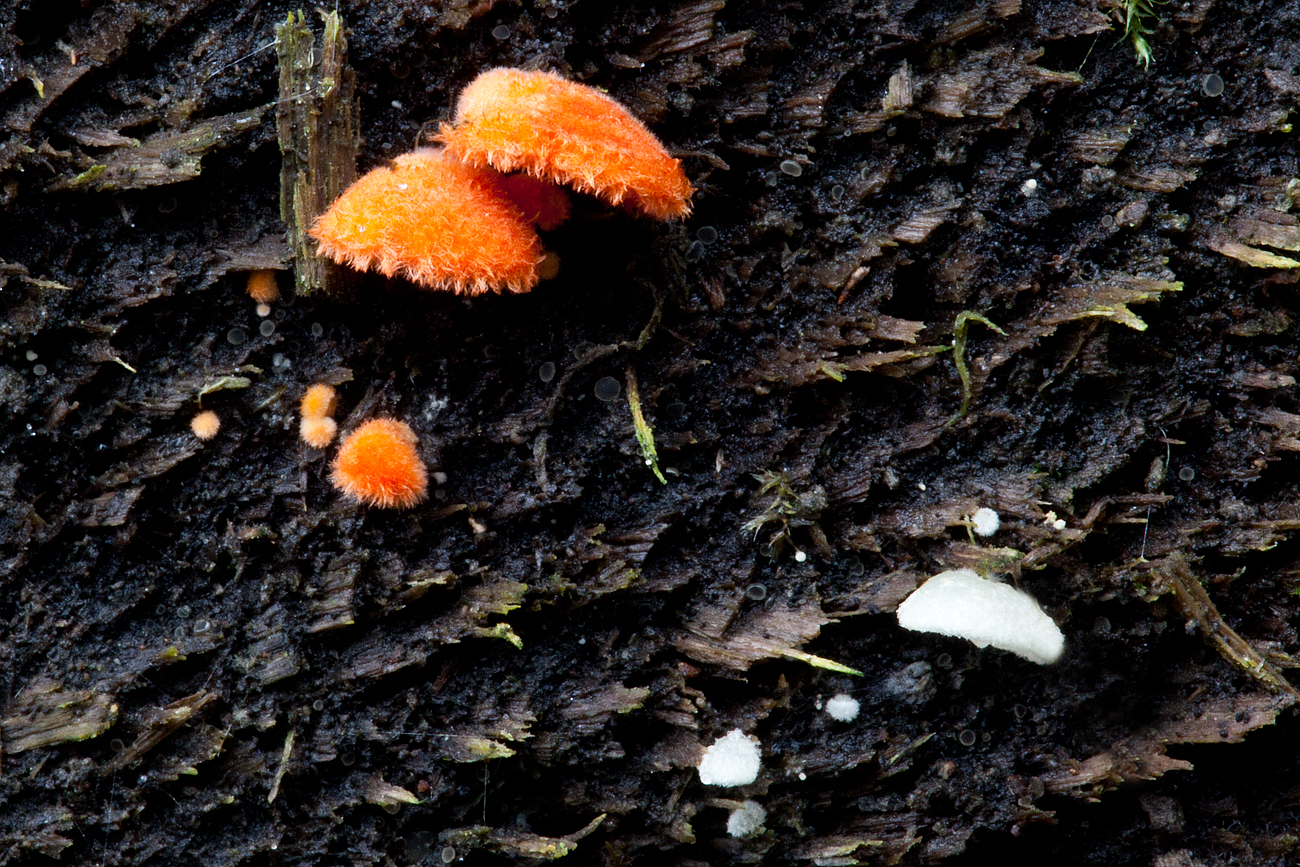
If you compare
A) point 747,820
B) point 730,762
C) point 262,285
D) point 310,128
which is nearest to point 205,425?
point 262,285

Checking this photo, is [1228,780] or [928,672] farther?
[1228,780]

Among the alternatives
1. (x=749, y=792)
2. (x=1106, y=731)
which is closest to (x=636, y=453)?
(x=749, y=792)

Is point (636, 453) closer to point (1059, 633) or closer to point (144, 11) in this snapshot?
point (1059, 633)

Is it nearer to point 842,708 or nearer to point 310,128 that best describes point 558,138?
point 310,128

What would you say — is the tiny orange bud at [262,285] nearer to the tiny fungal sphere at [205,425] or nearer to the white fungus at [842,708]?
the tiny fungal sphere at [205,425]

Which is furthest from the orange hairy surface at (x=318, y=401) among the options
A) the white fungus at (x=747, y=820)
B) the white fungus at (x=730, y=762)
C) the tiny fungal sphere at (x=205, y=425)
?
the white fungus at (x=747, y=820)

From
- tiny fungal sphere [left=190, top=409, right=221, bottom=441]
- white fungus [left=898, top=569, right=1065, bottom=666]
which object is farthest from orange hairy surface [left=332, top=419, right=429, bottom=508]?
white fungus [left=898, top=569, right=1065, bottom=666]
